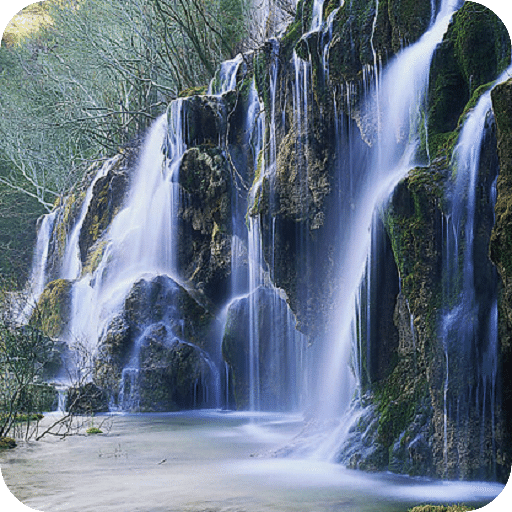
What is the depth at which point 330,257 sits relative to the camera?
807 cm

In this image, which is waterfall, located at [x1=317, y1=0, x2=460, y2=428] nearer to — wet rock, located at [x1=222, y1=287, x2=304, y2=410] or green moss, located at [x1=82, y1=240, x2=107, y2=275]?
wet rock, located at [x1=222, y1=287, x2=304, y2=410]

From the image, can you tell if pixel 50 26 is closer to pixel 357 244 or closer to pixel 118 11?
pixel 118 11

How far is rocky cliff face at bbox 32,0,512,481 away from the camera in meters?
5.74

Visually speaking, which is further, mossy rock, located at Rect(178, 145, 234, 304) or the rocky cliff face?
mossy rock, located at Rect(178, 145, 234, 304)

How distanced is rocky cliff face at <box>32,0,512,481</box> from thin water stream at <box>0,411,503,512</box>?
0.41 meters

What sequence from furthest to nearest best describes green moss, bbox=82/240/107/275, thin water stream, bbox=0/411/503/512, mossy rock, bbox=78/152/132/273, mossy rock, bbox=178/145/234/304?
mossy rock, bbox=78/152/132/273
green moss, bbox=82/240/107/275
mossy rock, bbox=178/145/234/304
thin water stream, bbox=0/411/503/512

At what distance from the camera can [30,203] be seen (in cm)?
2023

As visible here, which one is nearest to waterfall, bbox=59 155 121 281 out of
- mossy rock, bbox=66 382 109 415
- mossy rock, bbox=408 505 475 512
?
mossy rock, bbox=66 382 109 415

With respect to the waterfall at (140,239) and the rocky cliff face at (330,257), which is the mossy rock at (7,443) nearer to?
the rocky cliff face at (330,257)

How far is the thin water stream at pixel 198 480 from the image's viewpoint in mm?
5270

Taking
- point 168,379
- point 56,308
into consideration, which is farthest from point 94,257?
point 168,379

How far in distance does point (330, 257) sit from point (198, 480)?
3.01 metres

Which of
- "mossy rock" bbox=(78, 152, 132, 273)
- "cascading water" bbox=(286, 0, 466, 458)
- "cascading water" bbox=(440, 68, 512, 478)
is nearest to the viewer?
"cascading water" bbox=(440, 68, 512, 478)

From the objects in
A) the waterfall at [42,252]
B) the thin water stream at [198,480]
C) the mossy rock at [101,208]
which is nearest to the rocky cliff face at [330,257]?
the mossy rock at [101,208]
